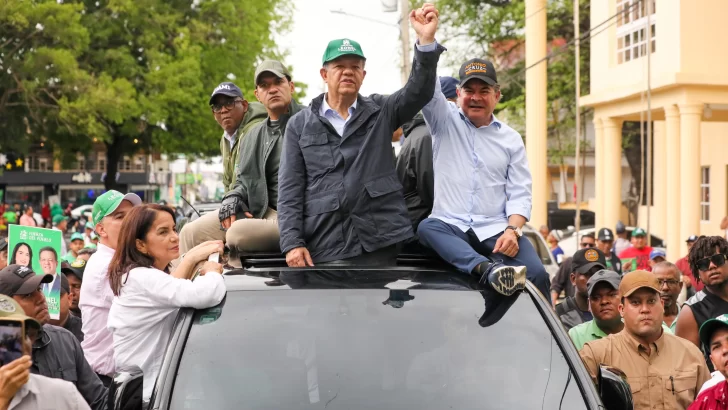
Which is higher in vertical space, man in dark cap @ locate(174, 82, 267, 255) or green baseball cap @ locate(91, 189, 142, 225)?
man in dark cap @ locate(174, 82, 267, 255)

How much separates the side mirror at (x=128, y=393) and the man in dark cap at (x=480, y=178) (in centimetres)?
170

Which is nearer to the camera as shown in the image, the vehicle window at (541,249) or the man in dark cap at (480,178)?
the man in dark cap at (480,178)

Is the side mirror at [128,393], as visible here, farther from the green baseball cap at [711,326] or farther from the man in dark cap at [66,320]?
the man in dark cap at [66,320]

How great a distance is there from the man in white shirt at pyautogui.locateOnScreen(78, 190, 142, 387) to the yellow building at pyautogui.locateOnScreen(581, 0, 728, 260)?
1755cm

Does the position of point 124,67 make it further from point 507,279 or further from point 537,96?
point 507,279

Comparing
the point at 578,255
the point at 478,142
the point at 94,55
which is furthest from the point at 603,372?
the point at 94,55

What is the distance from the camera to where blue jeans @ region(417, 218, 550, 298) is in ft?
15.4

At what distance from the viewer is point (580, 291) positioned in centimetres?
870

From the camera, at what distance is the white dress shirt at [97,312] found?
5516 millimetres

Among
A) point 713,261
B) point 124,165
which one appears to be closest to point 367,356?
point 713,261

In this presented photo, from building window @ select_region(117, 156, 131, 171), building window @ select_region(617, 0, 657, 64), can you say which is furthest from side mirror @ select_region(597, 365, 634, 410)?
building window @ select_region(117, 156, 131, 171)

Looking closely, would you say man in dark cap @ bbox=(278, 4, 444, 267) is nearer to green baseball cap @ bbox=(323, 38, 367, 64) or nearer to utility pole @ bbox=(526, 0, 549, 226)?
green baseball cap @ bbox=(323, 38, 367, 64)

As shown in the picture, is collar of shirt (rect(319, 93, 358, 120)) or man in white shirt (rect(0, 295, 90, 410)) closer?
man in white shirt (rect(0, 295, 90, 410))

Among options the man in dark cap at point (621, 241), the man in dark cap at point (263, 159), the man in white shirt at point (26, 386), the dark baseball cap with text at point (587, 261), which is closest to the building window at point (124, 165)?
the man in dark cap at point (621, 241)
